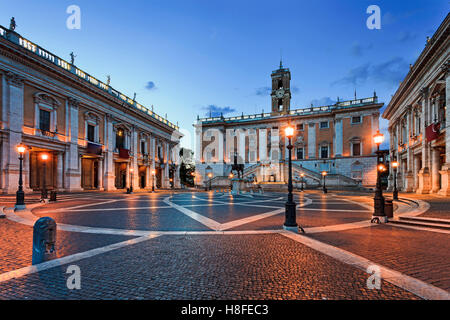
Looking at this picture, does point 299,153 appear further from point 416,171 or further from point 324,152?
point 416,171

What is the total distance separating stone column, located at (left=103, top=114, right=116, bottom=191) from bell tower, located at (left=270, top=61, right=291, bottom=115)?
37495 mm

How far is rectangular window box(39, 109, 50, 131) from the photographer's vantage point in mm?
23697

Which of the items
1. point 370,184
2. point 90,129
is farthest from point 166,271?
point 370,184

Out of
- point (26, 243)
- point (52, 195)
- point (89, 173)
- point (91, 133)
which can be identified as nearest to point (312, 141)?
point (91, 133)

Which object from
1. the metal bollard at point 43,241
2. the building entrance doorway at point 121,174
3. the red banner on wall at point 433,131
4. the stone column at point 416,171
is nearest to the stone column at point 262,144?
the building entrance doorway at point 121,174

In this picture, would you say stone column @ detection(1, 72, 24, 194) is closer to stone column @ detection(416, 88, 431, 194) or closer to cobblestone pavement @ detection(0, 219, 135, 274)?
cobblestone pavement @ detection(0, 219, 135, 274)

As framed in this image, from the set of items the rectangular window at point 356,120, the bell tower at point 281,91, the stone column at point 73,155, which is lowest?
the stone column at point 73,155

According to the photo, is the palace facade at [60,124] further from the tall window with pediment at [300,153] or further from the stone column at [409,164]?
the stone column at [409,164]

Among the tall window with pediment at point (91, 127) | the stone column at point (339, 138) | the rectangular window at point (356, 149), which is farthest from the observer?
the stone column at point (339, 138)

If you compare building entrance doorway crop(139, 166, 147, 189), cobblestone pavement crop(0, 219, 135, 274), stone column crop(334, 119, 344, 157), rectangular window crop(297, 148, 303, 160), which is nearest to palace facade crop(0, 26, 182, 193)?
building entrance doorway crop(139, 166, 147, 189)

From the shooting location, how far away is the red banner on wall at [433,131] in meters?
19.4

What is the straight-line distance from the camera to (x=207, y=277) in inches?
163

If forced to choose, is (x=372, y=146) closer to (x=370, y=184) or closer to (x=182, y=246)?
(x=370, y=184)

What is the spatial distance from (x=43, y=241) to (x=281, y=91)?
57.7 metres
